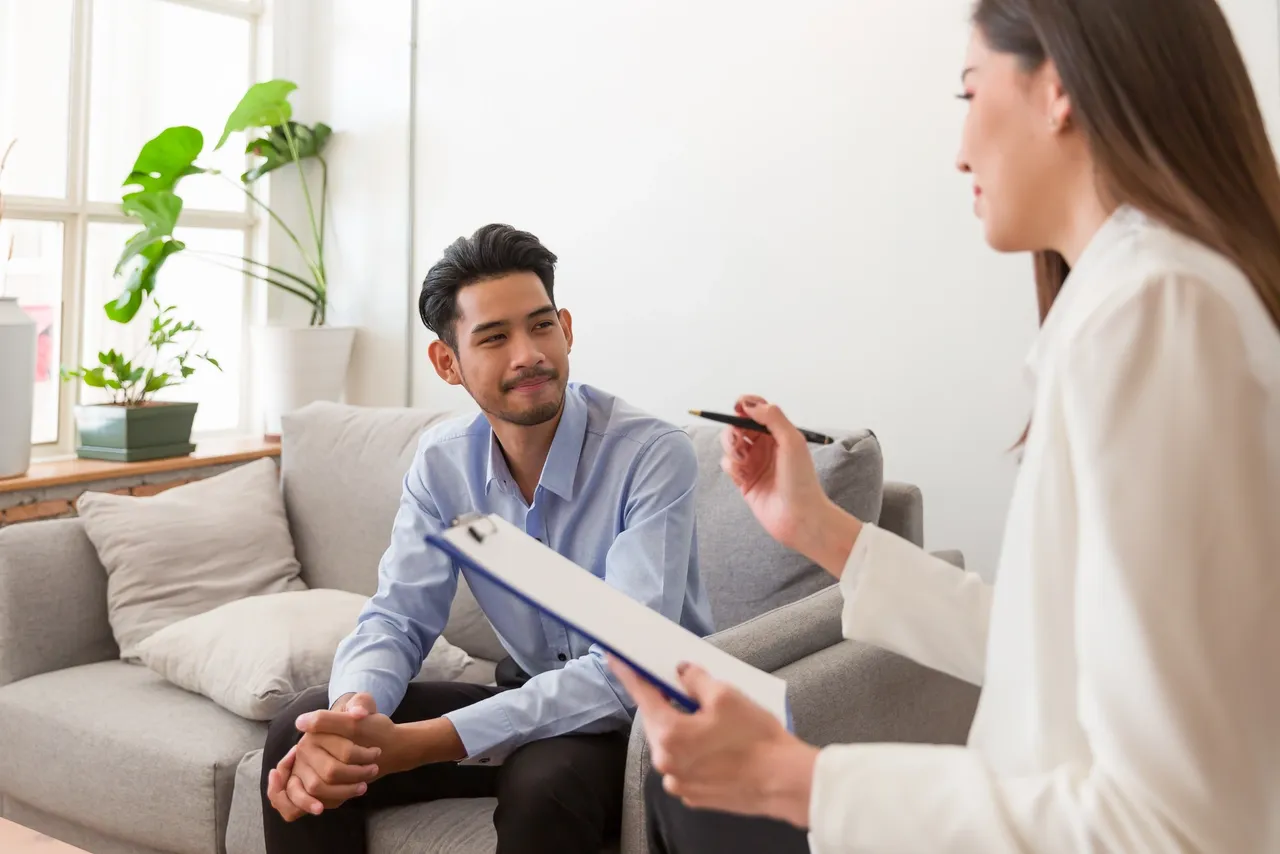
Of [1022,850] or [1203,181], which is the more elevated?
[1203,181]

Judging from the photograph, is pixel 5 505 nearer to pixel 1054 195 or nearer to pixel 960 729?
pixel 960 729

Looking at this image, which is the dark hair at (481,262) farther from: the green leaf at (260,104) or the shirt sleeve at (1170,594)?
the green leaf at (260,104)

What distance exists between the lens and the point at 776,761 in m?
0.87

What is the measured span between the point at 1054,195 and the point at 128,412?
9.19 feet

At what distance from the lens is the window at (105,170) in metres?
3.51

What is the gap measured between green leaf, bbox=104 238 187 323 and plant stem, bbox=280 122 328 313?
1.68 feet

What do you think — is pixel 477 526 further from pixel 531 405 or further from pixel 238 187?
pixel 238 187

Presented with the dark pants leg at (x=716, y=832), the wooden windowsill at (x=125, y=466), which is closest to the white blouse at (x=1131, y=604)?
the dark pants leg at (x=716, y=832)

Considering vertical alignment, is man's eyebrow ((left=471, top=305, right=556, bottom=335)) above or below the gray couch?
above

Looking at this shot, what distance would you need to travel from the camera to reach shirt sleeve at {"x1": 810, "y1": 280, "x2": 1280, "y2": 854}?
2.41ft

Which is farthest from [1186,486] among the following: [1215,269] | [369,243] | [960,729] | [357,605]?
[369,243]

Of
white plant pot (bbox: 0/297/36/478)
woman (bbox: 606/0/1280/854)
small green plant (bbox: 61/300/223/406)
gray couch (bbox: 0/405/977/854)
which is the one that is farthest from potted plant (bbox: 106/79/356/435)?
woman (bbox: 606/0/1280/854)

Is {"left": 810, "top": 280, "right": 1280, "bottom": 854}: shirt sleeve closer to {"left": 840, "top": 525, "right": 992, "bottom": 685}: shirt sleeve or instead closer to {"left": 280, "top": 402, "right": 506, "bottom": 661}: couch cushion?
{"left": 840, "top": 525, "right": 992, "bottom": 685}: shirt sleeve

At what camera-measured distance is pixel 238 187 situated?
12.6ft
